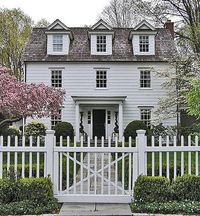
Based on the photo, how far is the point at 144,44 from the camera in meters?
27.1

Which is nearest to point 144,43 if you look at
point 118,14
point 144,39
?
point 144,39

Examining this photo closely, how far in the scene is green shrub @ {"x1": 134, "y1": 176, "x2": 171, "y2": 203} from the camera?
7.25 meters

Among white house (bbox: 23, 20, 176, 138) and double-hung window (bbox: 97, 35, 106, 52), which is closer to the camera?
white house (bbox: 23, 20, 176, 138)

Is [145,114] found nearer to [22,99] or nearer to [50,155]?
[22,99]

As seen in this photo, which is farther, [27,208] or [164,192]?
[164,192]

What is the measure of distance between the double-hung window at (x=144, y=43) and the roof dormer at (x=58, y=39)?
508 cm

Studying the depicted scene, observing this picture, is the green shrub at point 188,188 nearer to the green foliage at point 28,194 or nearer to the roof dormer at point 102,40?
the green foliage at point 28,194

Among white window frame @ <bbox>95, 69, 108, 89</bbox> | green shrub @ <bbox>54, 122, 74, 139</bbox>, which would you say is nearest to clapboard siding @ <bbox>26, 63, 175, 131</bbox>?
white window frame @ <bbox>95, 69, 108, 89</bbox>

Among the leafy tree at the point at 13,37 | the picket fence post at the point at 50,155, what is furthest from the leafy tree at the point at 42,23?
the picket fence post at the point at 50,155

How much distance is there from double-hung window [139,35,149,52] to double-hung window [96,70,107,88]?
3169 millimetres

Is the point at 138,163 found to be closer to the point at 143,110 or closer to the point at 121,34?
the point at 143,110

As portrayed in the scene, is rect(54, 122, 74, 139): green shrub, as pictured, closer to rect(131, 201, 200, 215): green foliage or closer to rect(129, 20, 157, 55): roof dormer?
rect(129, 20, 157, 55): roof dormer

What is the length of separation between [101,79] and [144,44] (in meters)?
3.95

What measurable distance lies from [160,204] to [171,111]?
1844 cm
